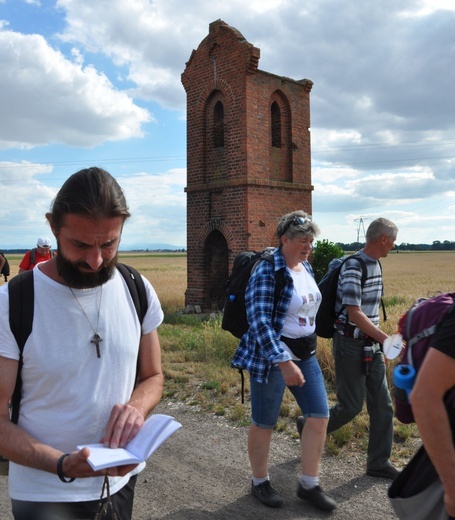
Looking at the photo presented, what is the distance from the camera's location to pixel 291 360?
12.2 feet

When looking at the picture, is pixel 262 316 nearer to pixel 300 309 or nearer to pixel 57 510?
pixel 300 309

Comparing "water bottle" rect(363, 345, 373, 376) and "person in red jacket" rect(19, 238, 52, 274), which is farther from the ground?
"person in red jacket" rect(19, 238, 52, 274)

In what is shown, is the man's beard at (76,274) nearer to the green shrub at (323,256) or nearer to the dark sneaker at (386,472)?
the dark sneaker at (386,472)

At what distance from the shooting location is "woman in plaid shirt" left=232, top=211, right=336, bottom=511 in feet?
12.5

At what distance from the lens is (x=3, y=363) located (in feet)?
5.77

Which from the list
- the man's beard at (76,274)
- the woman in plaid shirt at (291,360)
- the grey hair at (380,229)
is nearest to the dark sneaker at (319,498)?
the woman in plaid shirt at (291,360)

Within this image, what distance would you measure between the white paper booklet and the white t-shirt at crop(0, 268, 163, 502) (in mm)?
117

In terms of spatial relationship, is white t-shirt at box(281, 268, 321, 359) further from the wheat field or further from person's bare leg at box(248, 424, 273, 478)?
the wheat field

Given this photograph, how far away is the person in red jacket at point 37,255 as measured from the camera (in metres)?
7.86

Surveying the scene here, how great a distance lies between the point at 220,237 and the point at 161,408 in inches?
349

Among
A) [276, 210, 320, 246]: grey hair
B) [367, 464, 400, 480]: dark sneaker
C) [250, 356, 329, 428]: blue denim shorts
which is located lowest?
[367, 464, 400, 480]: dark sneaker

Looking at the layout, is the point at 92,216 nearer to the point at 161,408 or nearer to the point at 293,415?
the point at 293,415

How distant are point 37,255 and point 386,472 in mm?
5781

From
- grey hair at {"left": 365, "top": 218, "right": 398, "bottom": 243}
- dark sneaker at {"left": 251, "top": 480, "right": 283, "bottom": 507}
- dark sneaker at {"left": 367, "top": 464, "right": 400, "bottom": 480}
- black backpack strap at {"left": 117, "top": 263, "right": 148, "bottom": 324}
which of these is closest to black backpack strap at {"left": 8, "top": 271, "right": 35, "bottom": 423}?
black backpack strap at {"left": 117, "top": 263, "right": 148, "bottom": 324}
